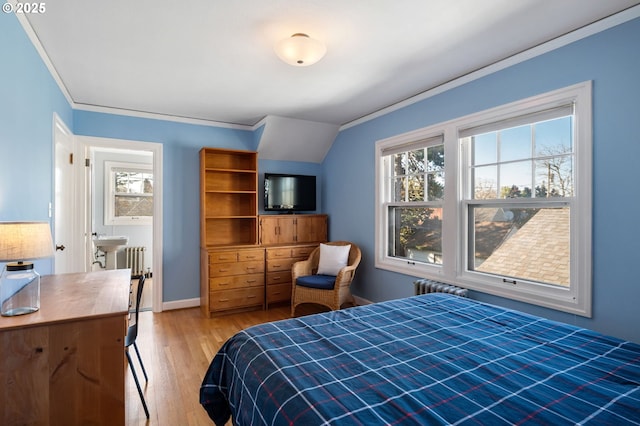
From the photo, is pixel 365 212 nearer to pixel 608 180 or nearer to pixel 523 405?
pixel 608 180

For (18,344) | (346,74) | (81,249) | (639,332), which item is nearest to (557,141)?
(639,332)

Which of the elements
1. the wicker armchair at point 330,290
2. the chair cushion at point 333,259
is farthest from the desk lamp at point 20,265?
the chair cushion at point 333,259

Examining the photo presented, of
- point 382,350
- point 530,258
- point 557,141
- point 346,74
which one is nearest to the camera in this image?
point 382,350

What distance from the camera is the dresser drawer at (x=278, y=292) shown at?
165 inches

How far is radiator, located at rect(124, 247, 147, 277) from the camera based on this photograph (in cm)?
557

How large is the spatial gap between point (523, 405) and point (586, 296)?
5.14 ft

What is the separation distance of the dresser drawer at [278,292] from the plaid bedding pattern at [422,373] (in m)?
2.47

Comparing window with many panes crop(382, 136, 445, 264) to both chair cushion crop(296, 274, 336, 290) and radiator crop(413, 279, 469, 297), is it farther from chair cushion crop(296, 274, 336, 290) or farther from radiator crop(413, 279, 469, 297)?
chair cushion crop(296, 274, 336, 290)

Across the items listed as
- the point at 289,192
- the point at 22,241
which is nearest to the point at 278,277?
the point at 289,192

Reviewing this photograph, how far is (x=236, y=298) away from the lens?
3965 mm

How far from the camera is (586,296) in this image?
212 centimetres

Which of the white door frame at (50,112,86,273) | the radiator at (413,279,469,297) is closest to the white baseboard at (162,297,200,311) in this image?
the white door frame at (50,112,86,273)

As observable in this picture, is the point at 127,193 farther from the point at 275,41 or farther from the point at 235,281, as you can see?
the point at 275,41

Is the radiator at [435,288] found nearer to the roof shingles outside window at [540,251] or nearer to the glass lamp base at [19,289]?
the roof shingles outside window at [540,251]
